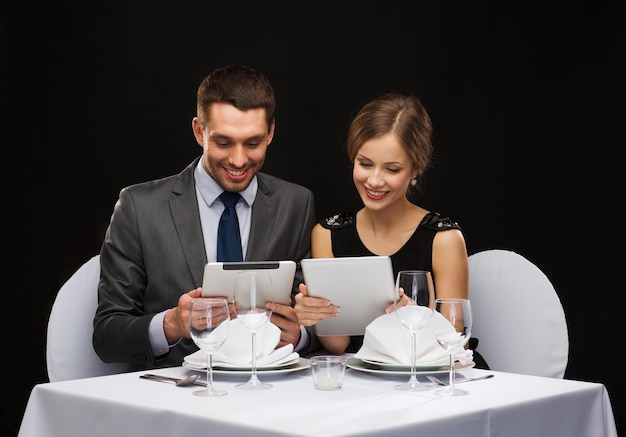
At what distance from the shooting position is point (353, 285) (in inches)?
84.3

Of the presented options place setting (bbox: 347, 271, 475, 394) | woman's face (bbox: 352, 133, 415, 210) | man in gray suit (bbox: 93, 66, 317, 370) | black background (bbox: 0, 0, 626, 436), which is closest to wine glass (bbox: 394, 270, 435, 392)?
place setting (bbox: 347, 271, 475, 394)

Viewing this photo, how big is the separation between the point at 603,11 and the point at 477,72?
670mm

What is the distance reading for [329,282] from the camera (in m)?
2.14

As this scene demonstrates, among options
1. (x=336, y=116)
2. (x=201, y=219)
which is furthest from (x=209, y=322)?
(x=336, y=116)

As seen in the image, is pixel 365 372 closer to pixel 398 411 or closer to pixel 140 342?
pixel 398 411

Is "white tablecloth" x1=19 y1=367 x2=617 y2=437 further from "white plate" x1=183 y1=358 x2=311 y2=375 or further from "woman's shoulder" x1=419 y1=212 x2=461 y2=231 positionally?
"woman's shoulder" x1=419 y1=212 x2=461 y2=231

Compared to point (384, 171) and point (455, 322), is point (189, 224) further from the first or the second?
point (455, 322)

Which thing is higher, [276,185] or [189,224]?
[276,185]

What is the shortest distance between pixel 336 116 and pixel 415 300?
2195 mm

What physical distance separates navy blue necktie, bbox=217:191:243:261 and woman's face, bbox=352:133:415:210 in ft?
1.33

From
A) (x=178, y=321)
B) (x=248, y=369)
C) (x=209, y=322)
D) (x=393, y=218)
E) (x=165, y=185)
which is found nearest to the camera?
(x=209, y=322)

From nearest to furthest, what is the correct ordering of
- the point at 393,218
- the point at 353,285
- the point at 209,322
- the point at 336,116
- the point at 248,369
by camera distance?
1. the point at 209,322
2. the point at 248,369
3. the point at 353,285
4. the point at 393,218
5. the point at 336,116

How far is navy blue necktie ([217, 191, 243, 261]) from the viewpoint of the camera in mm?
2765

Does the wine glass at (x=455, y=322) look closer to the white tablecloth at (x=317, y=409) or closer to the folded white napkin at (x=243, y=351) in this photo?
the white tablecloth at (x=317, y=409)
